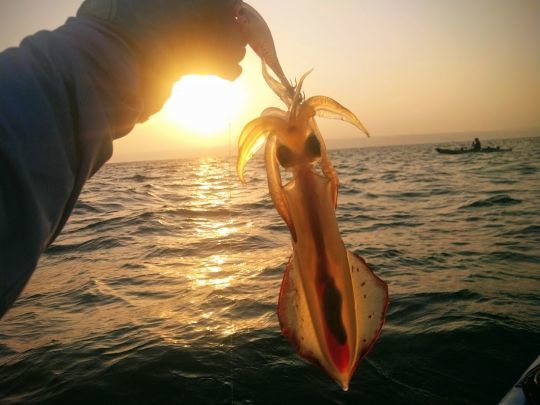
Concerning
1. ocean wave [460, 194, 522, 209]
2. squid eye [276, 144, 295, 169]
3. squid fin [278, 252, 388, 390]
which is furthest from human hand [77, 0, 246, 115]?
ocean wave [460, 194, 522, 209]

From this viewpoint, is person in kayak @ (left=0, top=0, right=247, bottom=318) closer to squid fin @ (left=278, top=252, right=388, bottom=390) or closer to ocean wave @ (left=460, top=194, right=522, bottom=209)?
squid fin @ (left=278, top=252, right=388, bottom=390)

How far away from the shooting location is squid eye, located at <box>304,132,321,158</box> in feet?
5.99

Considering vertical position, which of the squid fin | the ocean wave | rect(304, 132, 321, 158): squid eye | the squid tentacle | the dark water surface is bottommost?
the dark water surface

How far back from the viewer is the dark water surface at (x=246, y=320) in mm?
4469

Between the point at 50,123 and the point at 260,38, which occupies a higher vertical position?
the point at 260,38

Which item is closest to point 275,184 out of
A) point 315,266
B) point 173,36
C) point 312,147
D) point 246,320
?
point 312,147

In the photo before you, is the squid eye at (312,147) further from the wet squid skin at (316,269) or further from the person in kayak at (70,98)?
the person in kayak at (70,98)

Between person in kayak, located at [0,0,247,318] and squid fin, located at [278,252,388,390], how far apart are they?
0.94m

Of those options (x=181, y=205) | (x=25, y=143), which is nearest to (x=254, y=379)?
(x=25, y=143)

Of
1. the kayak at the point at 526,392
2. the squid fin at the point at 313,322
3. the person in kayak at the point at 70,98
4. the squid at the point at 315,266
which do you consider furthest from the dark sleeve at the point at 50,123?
the kayak at the point at 526,392

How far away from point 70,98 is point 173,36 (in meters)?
0.62

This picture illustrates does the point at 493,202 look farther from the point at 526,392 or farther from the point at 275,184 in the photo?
the point at 275,184

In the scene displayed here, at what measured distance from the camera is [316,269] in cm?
170

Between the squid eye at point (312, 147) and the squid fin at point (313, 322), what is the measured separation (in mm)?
481
